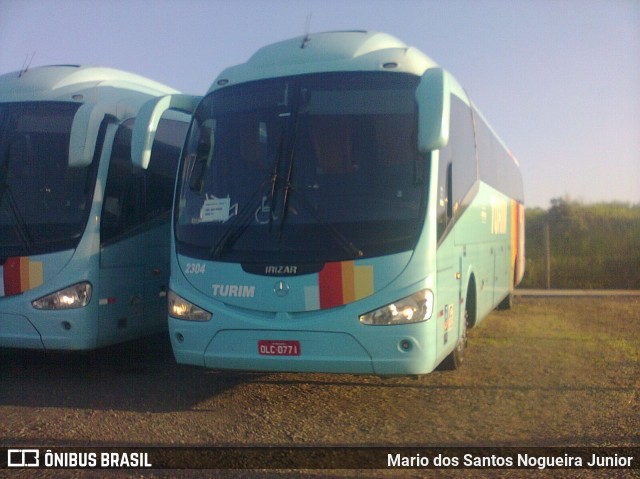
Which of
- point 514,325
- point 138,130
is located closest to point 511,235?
point 514,325

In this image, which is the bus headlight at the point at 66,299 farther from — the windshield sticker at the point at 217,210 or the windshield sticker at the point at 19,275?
the windshield sticker at the point at 217,210

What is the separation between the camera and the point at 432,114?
5996 mm

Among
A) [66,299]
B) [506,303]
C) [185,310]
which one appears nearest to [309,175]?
[185,310]

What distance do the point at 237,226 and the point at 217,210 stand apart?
1.05 ft

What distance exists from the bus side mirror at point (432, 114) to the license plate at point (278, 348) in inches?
80.7

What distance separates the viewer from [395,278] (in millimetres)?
5980

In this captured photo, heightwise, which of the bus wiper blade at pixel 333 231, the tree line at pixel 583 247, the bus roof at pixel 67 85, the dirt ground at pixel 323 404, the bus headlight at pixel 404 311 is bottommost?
the tree line at pixel 583 247

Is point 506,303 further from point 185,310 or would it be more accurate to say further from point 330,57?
point 185,310

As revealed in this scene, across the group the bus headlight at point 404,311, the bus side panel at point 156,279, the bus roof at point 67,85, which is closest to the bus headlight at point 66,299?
the bus side panel at point 156,279

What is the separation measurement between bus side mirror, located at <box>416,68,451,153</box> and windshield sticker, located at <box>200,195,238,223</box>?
1.86 meters

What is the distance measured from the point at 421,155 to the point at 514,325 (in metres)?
7.12

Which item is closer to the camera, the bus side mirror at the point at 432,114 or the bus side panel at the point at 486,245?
the bus side mirror at the point at 432,114

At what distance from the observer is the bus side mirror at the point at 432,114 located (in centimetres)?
594

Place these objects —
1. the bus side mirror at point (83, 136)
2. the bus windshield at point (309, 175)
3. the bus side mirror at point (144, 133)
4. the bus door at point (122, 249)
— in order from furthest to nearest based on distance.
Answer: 1. the bus door at point (122, 249)
2. the bus side mirror at point (83, 136)
3. the bus side mirror at point (144, 133)
4. the bus windshield at point (309, 175)
